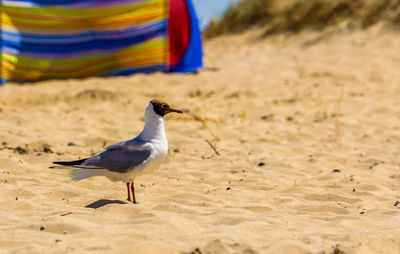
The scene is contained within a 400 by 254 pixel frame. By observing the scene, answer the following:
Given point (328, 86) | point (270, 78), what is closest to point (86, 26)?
point (270, 78)

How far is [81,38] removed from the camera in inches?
438

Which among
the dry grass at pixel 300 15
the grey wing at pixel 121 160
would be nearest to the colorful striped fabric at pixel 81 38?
the dry grass at pixel 300 15

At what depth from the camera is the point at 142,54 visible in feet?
37.6

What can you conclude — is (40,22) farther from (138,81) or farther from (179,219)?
(179,219)

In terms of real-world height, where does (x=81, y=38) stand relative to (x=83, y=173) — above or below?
above

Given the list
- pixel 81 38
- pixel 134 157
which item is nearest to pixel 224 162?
pixel 134 157

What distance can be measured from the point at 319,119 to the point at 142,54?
15.1 ft

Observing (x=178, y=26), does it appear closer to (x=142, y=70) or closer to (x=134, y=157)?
(x=142, y=70)

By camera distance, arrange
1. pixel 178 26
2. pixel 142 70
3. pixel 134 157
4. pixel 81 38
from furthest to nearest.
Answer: pixel 142 70 < pixel 178 26 < pixel 81 38 < pixel 134 157

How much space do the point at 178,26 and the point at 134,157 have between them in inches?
296

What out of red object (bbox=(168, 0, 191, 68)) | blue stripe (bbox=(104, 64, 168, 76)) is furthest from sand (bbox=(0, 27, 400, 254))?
red object (bbox=(168, 0, 191, 68))

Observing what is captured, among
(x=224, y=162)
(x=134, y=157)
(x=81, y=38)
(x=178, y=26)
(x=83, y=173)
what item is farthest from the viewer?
(x=178, y=26)

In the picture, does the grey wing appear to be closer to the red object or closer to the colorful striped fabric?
the colorful striped fabric

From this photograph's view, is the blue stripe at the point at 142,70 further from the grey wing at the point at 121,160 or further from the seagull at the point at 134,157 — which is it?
the grey wing at the point at 121,160
